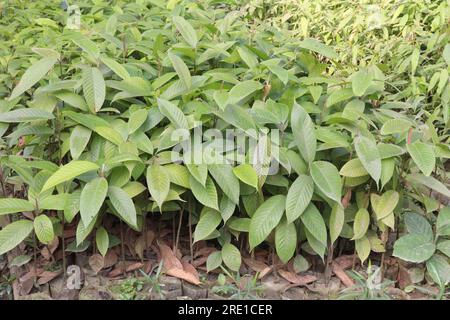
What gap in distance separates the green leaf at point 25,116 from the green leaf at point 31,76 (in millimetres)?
58

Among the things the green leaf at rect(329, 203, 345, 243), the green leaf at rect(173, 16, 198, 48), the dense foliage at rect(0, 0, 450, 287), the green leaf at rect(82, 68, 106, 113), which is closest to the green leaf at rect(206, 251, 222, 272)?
the dense foliage at rect(0, 0, 450, 287)

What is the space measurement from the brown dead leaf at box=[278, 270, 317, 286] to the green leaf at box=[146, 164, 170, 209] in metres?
0.45

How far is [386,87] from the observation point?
2.30 m

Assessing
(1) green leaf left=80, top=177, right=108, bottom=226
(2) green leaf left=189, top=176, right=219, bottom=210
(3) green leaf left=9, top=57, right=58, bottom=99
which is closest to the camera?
(1) green leaf left=80, top=177, right=108, bottom=226

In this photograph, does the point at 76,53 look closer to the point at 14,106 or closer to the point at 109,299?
the point at 14,106

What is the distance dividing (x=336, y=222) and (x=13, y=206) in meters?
0.89

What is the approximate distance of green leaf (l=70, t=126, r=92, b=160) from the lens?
60.1 inches

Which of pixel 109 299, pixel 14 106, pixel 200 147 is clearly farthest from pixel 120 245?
pixel 14 106

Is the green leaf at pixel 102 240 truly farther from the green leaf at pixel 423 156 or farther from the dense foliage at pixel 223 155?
the green leaf at pixel 423 156

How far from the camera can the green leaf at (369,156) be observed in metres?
1.41

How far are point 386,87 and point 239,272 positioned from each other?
1.16m

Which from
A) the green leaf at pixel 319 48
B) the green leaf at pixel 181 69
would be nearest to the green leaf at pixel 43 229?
the green leaf at pixel 181 69

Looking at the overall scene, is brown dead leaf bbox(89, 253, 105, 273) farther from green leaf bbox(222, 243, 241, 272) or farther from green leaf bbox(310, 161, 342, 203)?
green leaf bbox(310, 161, 342, 203)

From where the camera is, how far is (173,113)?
155 cm
